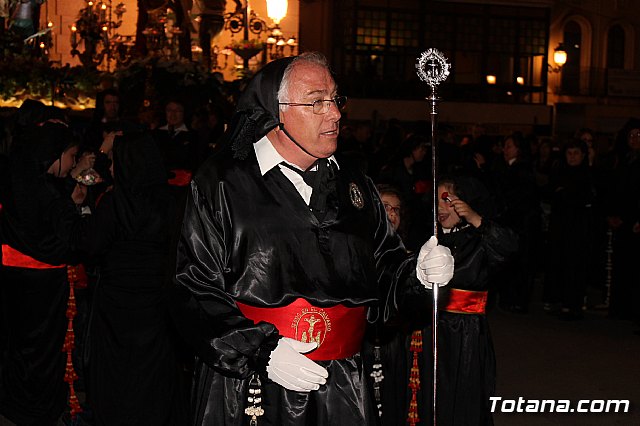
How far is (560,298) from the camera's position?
37.2ft

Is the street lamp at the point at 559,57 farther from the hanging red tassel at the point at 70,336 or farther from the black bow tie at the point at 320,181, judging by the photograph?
the black bow tie at the point at 320,181

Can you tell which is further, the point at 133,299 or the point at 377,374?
the point at 133,299

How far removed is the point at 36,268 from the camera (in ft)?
21.4

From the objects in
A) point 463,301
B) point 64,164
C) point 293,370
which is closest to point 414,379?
point 463,301

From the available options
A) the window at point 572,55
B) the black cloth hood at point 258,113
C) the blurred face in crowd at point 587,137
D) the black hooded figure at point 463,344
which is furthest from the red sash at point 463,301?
the window at point 572,55

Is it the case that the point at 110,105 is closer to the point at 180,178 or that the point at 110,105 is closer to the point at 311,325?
the point at 180,178

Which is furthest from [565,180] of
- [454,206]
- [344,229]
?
[344,229]

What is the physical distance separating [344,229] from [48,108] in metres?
3.60

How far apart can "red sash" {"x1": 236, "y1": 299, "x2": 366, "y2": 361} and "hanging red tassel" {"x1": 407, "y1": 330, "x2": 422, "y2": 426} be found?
206 centimetres

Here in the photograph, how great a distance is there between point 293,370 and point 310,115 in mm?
990

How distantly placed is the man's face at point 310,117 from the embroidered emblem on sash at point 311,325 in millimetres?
607

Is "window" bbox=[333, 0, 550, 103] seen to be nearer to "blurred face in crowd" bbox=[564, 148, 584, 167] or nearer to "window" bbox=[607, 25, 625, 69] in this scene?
"window" bbox=[607, 25, 625, 69]

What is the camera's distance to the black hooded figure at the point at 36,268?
6207 millimetres
